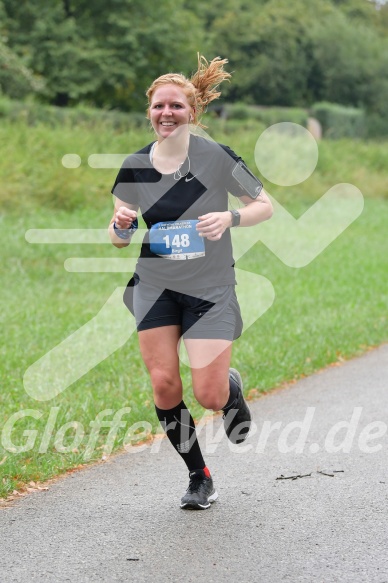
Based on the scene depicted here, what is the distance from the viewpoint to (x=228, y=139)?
2967cm

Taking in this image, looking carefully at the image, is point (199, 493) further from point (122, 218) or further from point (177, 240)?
point (122, 218)

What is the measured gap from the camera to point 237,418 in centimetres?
544

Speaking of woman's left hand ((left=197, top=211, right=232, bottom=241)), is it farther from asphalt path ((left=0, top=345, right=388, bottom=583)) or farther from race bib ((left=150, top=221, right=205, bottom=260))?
asphalt path ((left=0, top=345, right=388, bottom=583))

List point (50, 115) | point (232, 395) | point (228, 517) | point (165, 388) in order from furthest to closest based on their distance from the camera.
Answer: point (50, 115) < point (232, 395) < point (165, 388) < point (228, 517)

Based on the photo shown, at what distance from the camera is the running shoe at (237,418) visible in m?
5.40

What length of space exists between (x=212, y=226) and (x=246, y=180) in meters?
0.40

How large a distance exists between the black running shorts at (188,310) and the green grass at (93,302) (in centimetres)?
125

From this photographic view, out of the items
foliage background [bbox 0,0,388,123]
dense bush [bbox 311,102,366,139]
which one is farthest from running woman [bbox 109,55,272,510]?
dense bush [bbox 311,102,366,139]

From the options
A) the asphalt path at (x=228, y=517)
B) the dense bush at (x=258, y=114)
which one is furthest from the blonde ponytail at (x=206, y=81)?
the dense bush at (x=258, y=114)

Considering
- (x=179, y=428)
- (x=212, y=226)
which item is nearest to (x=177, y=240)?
(x=212, y=226)

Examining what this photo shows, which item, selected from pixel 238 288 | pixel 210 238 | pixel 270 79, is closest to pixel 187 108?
pixel 210 238

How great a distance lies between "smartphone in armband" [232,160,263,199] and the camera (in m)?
4.93

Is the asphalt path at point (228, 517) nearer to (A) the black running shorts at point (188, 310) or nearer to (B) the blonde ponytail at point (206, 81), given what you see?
(A) the black running shorts at point (188, 310)

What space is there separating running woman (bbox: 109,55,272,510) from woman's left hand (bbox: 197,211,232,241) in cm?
11
